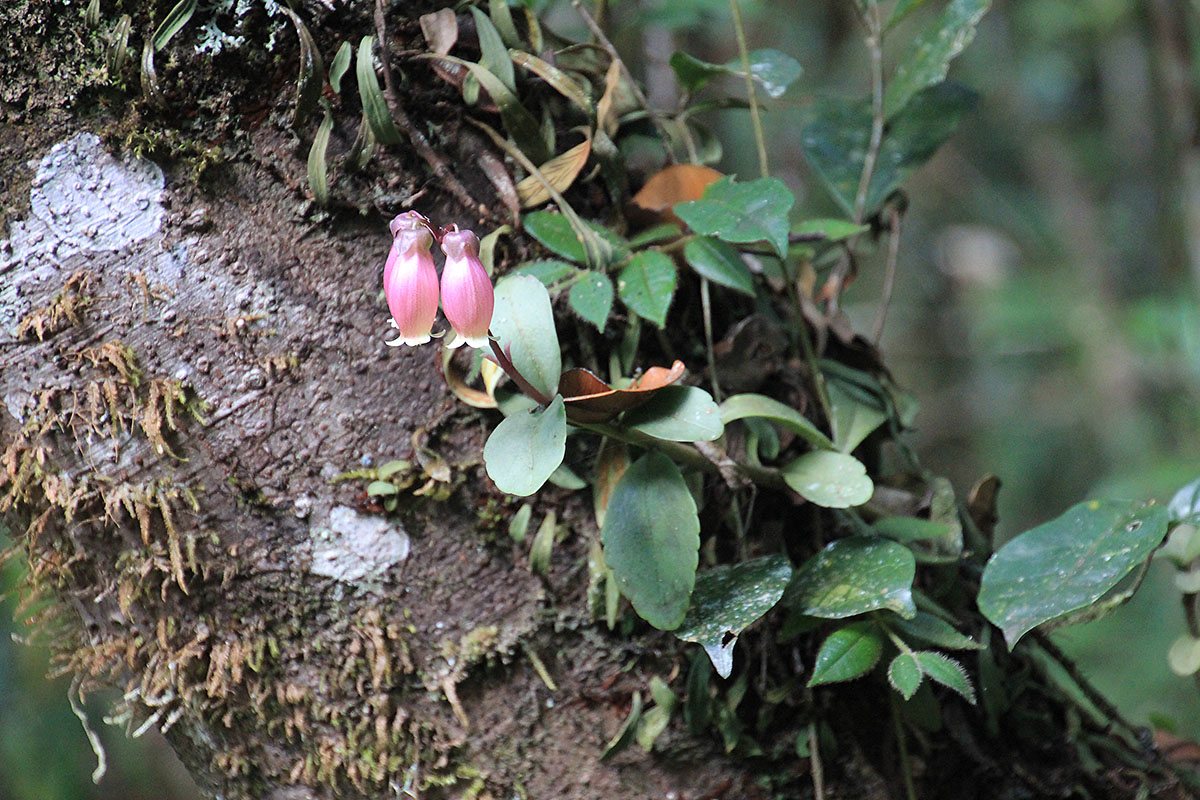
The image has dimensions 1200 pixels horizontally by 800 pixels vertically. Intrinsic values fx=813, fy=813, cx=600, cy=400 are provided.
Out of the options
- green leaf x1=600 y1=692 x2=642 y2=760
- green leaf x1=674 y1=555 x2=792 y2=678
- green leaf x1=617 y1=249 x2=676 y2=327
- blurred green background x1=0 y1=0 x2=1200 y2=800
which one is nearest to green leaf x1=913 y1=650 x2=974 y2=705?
green leaf x1=674 y1=555 x2=792 y2=678

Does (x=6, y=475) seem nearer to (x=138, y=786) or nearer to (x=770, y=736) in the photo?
(x=770, y=736)

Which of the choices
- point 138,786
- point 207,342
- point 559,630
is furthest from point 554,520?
point 138,786

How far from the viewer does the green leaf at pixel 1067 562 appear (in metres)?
0.64

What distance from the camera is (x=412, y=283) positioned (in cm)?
55

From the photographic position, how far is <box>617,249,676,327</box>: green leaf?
65 cm

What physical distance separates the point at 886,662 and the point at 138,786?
2.66 m

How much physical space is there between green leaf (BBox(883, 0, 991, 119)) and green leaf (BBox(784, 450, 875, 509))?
0.54 metres

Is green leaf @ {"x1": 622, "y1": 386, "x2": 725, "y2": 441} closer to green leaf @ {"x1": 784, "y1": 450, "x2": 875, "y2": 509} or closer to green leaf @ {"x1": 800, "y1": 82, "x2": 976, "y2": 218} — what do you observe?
green leaf @ {"x1": 784, "y1": 450, "x2": 875, "y2": 509}

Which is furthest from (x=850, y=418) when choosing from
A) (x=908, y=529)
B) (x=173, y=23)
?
(x=173, y=23)

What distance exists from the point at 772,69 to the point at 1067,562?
59 centimetres

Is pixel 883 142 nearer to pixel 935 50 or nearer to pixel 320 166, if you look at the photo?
pixel 935 50

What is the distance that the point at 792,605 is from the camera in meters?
0.67

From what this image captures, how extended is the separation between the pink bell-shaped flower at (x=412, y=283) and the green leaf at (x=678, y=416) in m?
0.17

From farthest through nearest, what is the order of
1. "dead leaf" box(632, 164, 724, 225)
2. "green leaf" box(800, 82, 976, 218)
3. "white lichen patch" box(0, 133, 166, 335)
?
"green leaf" box(800, 82, 976, 218), "dead leaf" box(632, 164, 724, 225), "white lichen patch" box(0, 133, 166, 335)
